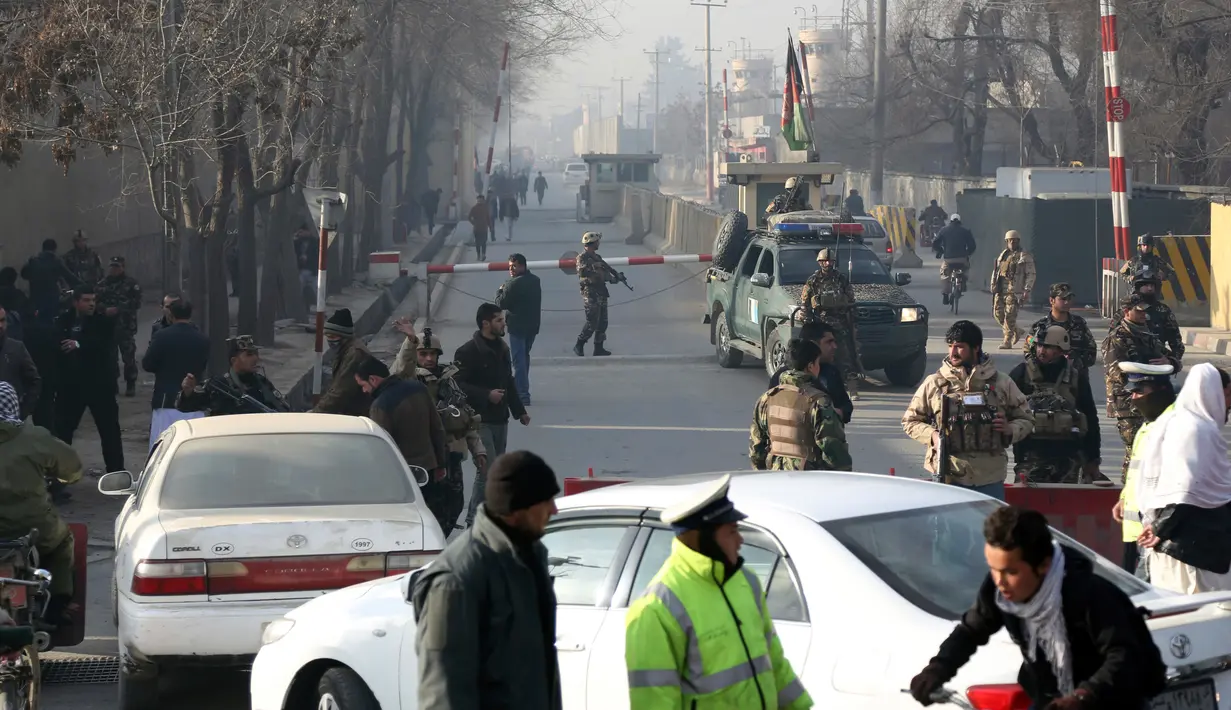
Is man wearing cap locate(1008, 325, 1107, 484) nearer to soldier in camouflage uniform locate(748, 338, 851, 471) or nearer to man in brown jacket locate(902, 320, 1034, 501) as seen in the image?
man in brown jacket locate(902, 320, 1034, 501)

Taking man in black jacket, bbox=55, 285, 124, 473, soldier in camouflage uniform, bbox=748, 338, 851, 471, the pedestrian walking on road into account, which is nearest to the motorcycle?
soldier in camouflage uniform, bbox=748, 338, 851, 471

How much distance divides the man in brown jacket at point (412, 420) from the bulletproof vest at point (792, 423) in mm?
2221

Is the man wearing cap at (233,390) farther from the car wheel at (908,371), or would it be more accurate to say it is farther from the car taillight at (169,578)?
the car wheel at (908,371)

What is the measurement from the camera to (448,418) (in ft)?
34.5

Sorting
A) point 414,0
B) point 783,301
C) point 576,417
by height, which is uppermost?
point 414,0

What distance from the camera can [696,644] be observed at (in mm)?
3955

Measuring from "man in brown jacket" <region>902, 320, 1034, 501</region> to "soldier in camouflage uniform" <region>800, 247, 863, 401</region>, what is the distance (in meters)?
8.27

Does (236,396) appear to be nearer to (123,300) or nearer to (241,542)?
(241,542)

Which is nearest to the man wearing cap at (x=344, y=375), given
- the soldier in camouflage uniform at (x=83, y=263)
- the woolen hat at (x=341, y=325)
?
the woolen hat at (x=341, y=325)

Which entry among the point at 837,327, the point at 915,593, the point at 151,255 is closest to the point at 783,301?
the point at 837,327

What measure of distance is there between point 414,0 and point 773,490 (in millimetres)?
25119

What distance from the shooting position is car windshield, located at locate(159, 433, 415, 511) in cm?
770

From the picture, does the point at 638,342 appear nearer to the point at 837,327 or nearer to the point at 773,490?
the point at 837,327

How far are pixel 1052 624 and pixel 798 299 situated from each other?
14488 millimetres
